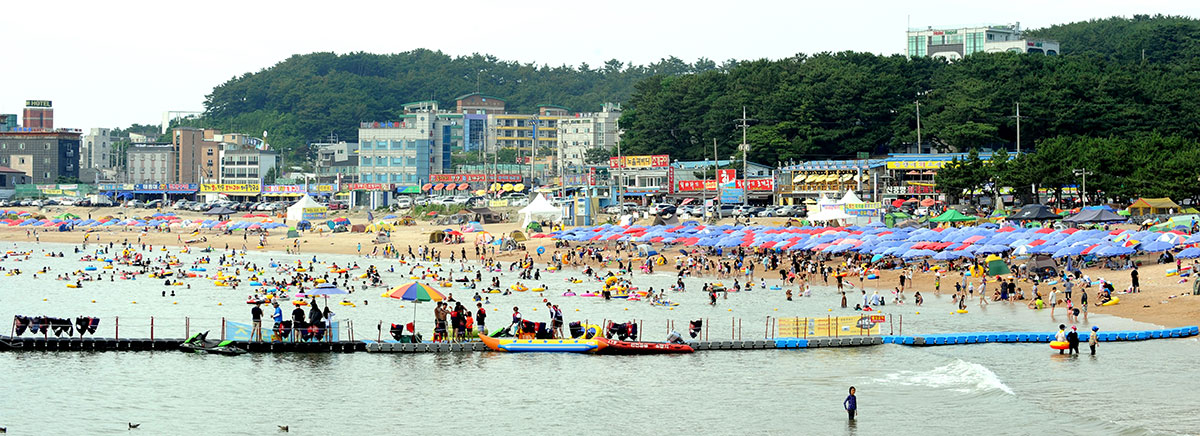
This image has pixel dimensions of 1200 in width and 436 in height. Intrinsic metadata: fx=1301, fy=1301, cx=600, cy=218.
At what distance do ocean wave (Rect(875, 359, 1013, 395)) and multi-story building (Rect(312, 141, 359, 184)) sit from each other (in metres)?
123

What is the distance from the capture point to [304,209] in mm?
110188

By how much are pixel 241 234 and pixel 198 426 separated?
78.6 metres

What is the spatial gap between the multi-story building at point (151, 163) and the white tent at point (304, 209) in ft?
211

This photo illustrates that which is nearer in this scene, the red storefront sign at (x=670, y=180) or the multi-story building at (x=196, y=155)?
the red storefront sign at (x=670, y=180)

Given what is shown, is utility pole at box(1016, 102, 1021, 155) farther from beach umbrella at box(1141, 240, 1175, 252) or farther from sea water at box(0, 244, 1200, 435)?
sea water at box(0, 244, 1200, 435)

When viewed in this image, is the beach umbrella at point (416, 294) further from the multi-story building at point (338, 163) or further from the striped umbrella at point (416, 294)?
the multi-story building at point (338, 163)

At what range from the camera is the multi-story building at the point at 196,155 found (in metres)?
168

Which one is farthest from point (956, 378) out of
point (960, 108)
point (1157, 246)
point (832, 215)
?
point (960, 108)

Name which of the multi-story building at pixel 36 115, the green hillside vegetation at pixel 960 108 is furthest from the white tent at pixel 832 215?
the multi-story building at pixel 36 115

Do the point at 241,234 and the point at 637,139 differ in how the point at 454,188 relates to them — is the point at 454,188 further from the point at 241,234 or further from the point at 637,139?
the point at 241,234

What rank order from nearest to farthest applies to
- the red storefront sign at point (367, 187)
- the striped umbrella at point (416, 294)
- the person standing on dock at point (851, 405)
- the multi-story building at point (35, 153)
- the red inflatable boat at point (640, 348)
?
1. the person standing on dock at point (851, 405)
2. the striped umbrella at point (416, 294)
3. the red inflatable boat at point (640, 348)
4. the red storefront sign at point (367, 187)
5. the multi-story building at point (35, 153)

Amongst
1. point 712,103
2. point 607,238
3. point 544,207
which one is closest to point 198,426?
point 607,238

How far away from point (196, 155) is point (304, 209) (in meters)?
65.3

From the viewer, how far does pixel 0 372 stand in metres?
35.4
